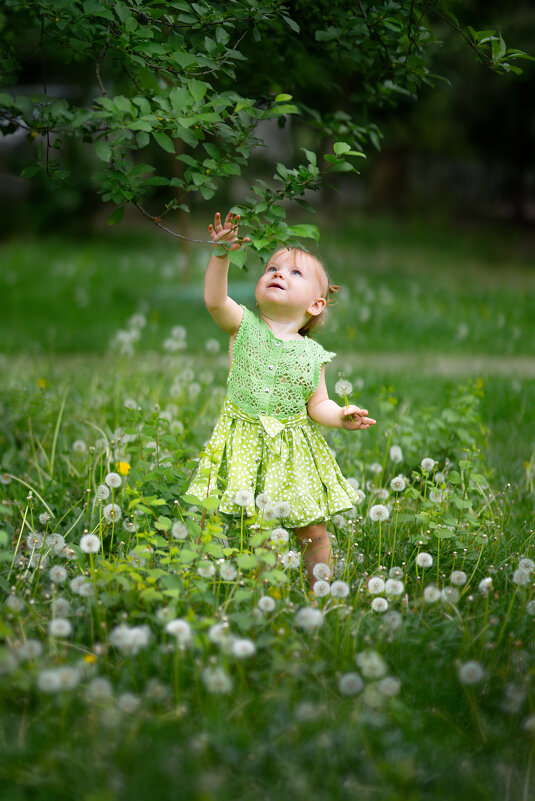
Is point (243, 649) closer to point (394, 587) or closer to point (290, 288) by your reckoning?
point (394, 587)

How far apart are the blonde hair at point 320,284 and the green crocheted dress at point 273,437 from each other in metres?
0.17

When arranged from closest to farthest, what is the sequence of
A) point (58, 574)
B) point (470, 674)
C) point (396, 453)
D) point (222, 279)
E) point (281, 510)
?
1. point (470, 674)
2. point (58, 574)
3. point (281, 510)
4. point (222, 279)
5. point (396, 453)

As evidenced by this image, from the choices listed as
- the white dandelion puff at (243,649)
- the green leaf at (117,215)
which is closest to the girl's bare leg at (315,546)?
the white dandelion puff at (243,649)

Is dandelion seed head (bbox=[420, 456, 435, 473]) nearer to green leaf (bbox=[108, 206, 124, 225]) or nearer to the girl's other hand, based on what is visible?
the girl's other hand

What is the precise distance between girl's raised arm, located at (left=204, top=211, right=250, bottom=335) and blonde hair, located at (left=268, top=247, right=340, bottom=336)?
224 mm

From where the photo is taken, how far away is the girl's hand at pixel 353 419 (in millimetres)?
2912

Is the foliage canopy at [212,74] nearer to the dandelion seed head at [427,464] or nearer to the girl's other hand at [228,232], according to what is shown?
the girl's other hand at [228,232]

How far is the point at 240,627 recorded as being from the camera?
233 centimetres

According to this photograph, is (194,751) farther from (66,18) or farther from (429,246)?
(429,246)

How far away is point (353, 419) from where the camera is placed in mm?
2998

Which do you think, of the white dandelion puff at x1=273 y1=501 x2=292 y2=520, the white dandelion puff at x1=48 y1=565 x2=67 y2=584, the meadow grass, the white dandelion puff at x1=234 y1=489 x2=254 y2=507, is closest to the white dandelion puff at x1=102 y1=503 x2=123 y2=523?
the meadow grass

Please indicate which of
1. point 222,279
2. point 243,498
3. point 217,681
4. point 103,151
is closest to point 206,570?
point 243,498

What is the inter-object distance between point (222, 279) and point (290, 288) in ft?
0.85

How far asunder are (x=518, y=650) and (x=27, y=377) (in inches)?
152
